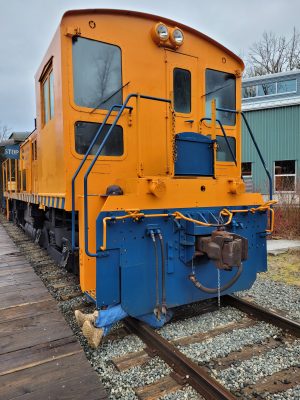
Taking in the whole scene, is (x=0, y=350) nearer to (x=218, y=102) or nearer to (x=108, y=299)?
(x=108, y=299)

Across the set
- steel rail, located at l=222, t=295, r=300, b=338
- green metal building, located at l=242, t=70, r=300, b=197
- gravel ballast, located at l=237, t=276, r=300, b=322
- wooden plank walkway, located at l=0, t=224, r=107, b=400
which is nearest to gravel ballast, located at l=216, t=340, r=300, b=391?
steel rail, located at l=222, t=295, r=300, b=338

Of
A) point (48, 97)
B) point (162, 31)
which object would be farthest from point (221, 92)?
point (48, 97)

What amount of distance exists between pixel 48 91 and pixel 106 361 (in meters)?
3.45

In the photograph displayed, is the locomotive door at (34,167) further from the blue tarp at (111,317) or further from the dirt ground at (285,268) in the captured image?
the dirt ground at (285,268)

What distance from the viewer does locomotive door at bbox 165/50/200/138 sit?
410cm

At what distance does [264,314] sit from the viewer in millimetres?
3584

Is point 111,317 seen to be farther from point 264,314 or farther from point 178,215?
point 264,314

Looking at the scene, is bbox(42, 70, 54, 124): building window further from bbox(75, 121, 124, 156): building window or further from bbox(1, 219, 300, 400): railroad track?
bbox(1, 219, 300, 400): railroad track

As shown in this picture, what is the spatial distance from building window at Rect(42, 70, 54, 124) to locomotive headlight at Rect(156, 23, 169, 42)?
4.70 feet

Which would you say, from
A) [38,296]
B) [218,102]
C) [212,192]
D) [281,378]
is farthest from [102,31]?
[281,378]

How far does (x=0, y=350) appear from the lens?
2859 mm

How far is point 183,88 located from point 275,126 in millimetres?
16264

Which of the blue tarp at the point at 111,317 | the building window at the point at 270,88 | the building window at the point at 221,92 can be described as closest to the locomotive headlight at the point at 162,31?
the building window at the point at 221,92

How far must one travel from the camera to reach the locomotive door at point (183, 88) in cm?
410
